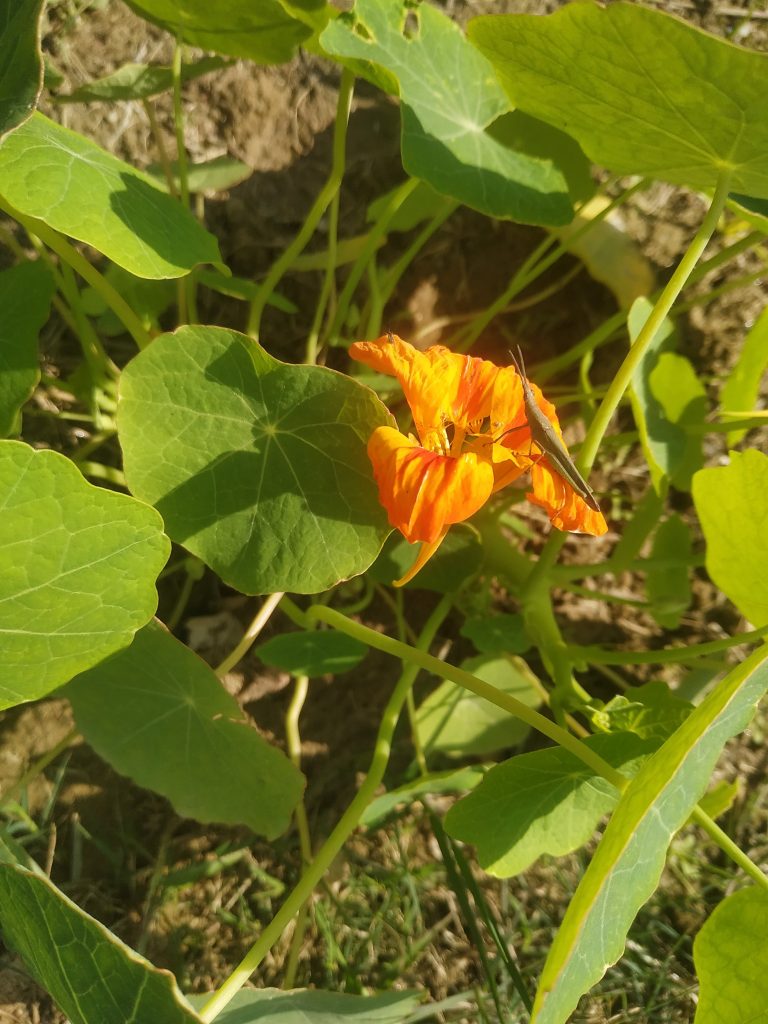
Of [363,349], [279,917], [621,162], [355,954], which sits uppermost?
[621,162]

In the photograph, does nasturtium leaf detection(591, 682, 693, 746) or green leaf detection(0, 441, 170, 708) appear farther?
nasturtium leaf detection(591, 682, 693, 746)

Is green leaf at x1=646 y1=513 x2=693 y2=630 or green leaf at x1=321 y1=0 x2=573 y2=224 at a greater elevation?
green leaf at x1=321 y1=0 x2=573 y2=224

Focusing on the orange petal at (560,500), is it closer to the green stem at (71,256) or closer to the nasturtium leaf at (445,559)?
the nasturtium leaf at (445,559)

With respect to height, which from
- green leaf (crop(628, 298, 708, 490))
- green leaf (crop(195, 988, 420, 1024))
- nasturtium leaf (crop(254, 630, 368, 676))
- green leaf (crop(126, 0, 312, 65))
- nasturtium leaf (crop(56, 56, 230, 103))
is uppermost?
green leaf (crop(126, 0, 312, 65))

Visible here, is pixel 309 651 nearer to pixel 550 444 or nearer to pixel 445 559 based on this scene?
pixel 445 559

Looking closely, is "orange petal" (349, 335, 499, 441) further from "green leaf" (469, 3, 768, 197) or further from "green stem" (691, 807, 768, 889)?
"green stem" (691, 807, 768, 889)

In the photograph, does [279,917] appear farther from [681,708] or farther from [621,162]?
[621,162]

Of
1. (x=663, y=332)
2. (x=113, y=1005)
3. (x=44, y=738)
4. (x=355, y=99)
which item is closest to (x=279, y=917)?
(x=113, y=1005)

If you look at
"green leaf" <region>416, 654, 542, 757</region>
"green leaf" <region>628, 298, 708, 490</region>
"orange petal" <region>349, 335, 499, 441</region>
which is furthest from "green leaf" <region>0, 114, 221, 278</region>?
"green leaf" <region>416, 654, 542, 757</region>
